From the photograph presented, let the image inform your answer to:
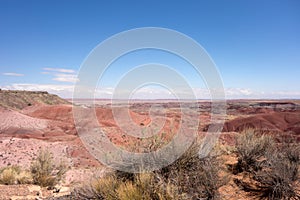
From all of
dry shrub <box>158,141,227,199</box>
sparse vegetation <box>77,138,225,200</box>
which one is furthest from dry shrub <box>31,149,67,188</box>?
dry shrub <box>158,141,227,199</box>

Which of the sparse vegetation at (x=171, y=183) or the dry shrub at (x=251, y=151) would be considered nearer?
the sparse vegetation at (x=171, y=183)

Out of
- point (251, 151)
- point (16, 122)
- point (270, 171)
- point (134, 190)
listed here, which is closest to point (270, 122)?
point (251, 151)

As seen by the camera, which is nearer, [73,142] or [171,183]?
[171,183]

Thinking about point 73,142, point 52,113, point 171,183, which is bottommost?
point 73,142

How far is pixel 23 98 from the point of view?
58.6m

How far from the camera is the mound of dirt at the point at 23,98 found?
51875 millimetres

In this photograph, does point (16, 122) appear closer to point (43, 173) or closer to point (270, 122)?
point (43, 173)

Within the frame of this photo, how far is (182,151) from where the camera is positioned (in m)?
4.79

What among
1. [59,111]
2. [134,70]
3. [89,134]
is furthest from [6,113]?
[134,70]

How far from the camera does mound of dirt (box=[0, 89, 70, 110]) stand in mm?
51875

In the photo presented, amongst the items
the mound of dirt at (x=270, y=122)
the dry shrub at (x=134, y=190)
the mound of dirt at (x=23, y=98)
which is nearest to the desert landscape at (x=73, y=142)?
the mound of dirt at (x=270, y=122)

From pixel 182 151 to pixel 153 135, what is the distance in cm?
73

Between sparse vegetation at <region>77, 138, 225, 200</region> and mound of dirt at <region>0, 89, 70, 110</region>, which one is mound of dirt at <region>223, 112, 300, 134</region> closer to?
sparse vegetation at <region>77, 138, 225, 200</region>

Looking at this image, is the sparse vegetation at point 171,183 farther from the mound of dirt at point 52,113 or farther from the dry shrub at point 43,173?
the mound of dirt at point 52,113
